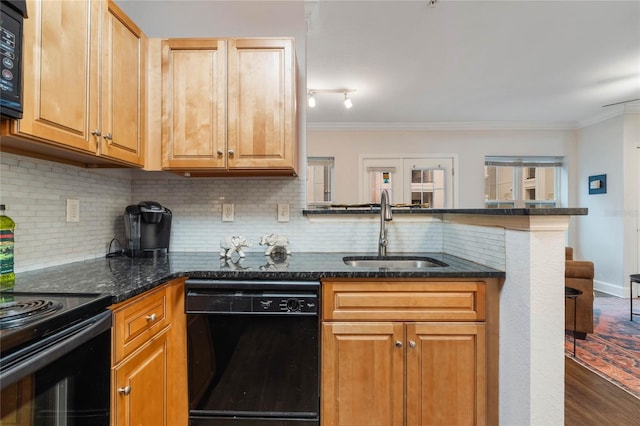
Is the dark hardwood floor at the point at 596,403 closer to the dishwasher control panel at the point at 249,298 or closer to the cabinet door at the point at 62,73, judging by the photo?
the dishwasher control panel at the point at 249,298

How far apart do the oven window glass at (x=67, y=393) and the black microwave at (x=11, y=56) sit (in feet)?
2.47

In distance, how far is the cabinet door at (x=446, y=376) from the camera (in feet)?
4.47

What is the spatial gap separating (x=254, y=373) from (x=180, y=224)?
1.14 metres

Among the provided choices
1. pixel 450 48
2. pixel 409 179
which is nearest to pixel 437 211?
pixel 450 48

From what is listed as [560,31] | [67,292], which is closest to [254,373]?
[67,292]

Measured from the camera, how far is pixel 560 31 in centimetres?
250

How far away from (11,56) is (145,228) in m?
1.05

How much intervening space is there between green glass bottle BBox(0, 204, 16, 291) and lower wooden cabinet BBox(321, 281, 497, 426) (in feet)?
4.13

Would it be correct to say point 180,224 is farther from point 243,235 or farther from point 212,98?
point 212,98

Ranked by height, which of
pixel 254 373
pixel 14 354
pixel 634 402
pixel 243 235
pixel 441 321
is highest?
pixel 243 235

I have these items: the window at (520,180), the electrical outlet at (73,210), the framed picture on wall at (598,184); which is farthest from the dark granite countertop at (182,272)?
the framed picture on wall at (598,184)

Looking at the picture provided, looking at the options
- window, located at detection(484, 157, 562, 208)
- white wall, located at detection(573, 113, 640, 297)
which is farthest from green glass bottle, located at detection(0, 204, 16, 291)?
white wall, located at detection(573, 113, 640, 297)

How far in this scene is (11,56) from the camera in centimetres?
91

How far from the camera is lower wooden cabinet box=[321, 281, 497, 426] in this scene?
4.48 feet
